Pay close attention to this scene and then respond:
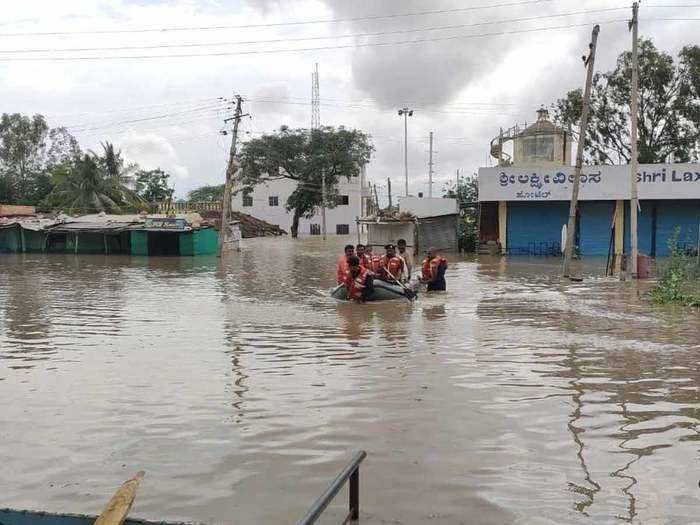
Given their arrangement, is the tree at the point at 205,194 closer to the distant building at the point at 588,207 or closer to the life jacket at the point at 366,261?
the distant building at the point at 588,207

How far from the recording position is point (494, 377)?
878 centimetres

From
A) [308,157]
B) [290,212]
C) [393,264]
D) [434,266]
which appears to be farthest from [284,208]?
[393,264]

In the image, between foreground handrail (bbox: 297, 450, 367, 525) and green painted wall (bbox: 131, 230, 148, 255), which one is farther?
green painted wall (bbox: 131, 230, 148, 255)

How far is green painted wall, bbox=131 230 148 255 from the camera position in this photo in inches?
1538

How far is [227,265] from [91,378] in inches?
905

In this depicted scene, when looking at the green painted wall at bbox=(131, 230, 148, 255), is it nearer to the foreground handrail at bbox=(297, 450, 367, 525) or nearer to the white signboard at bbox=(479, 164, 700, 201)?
the white signboard at bbox=(479, 164, 700, 201)

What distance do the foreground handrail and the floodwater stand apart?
0.26 metres

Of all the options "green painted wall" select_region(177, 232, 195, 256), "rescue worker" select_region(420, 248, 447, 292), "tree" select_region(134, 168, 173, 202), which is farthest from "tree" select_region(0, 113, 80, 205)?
"rescue worker" select_region(420, 248, 447, 292)

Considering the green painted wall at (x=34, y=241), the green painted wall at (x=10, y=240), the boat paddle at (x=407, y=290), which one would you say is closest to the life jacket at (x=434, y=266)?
the boat paddle at (x=407, y=290)

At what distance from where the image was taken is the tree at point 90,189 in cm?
4891

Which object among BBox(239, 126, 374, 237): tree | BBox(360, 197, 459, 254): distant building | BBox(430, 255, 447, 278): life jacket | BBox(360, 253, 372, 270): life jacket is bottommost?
BBox(430, 255, 447, 278): life jacket

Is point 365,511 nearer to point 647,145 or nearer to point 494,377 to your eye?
point 494,377

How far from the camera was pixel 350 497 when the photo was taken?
14.8 ft

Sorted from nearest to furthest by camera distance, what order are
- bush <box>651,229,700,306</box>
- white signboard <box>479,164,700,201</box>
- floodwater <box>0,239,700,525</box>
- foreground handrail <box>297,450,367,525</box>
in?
foreground handrail <box>297,450,367,525</box>, floodwater <box>0,239,700,525</box>, bush <box>651,229,700,306</box>, white signboard <box>479,164,700,201</box>
